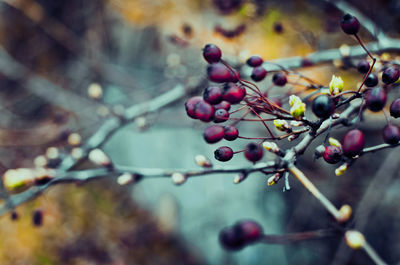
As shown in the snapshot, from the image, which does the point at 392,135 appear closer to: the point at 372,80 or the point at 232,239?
the point at 372,80

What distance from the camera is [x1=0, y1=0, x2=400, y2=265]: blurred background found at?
79.4 inches

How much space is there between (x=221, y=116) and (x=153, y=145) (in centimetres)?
301

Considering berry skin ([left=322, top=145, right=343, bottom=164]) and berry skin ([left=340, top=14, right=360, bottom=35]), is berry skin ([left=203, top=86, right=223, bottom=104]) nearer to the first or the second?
berry skin ([left=322, top=145, right=343, bottom=164])

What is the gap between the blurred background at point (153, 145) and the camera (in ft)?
6.61

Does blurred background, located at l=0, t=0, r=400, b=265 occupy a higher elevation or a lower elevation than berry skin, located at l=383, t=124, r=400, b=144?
lower

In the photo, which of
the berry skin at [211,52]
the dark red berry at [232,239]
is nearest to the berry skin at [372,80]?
the berry skin at [211,52]

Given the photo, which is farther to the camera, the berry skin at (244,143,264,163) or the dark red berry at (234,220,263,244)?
the berry skin at (244,143,264,163)

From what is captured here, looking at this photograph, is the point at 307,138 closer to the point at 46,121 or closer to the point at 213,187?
the point at 213,187

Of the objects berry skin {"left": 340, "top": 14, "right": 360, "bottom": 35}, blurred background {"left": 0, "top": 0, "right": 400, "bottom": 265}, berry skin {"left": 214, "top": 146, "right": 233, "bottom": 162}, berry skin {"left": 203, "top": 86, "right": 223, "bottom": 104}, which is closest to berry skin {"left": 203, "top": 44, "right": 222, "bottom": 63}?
berry skin {"left": 203, "top": 86, "right": 223, "bottom": 104}

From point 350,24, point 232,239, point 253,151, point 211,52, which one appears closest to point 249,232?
point 232,239

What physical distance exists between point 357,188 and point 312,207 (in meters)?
0.43

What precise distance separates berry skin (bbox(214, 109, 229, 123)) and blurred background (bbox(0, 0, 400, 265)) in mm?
1012

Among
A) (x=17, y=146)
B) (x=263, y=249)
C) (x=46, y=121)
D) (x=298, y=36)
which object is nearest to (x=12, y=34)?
(x=46, y=121)

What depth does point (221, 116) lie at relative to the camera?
71 centimetres
